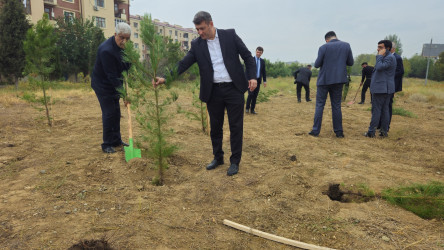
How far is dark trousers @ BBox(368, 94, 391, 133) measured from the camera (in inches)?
206

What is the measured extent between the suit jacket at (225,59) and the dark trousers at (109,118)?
145cm

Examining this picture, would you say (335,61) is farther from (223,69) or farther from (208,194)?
(208,194)

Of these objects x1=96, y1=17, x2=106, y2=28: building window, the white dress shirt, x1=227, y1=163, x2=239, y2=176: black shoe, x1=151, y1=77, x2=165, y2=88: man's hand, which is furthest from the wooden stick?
x1=96, y1=17, x2=106, y2=28: building window

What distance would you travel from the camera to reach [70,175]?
329 centimetres

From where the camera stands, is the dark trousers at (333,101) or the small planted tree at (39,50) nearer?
the dark trousers at (333,101)

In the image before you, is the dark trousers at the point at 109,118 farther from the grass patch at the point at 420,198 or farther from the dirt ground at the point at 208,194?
the grass patch at the point at 420,198

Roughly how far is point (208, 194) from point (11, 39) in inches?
734

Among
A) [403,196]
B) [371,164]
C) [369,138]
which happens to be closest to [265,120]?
[369,138]

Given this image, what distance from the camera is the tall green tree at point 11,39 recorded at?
15734 mm

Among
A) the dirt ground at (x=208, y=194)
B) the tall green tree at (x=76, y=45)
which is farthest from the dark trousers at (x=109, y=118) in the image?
the tall green tree at (x=76, y=45)

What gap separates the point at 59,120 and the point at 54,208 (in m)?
5.00

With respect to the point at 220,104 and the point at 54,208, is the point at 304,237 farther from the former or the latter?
the point at 54,208

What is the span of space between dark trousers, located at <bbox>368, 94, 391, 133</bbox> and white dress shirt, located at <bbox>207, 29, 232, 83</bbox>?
11.6 ft

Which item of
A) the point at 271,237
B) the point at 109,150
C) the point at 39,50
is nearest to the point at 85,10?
the point at 39,50
